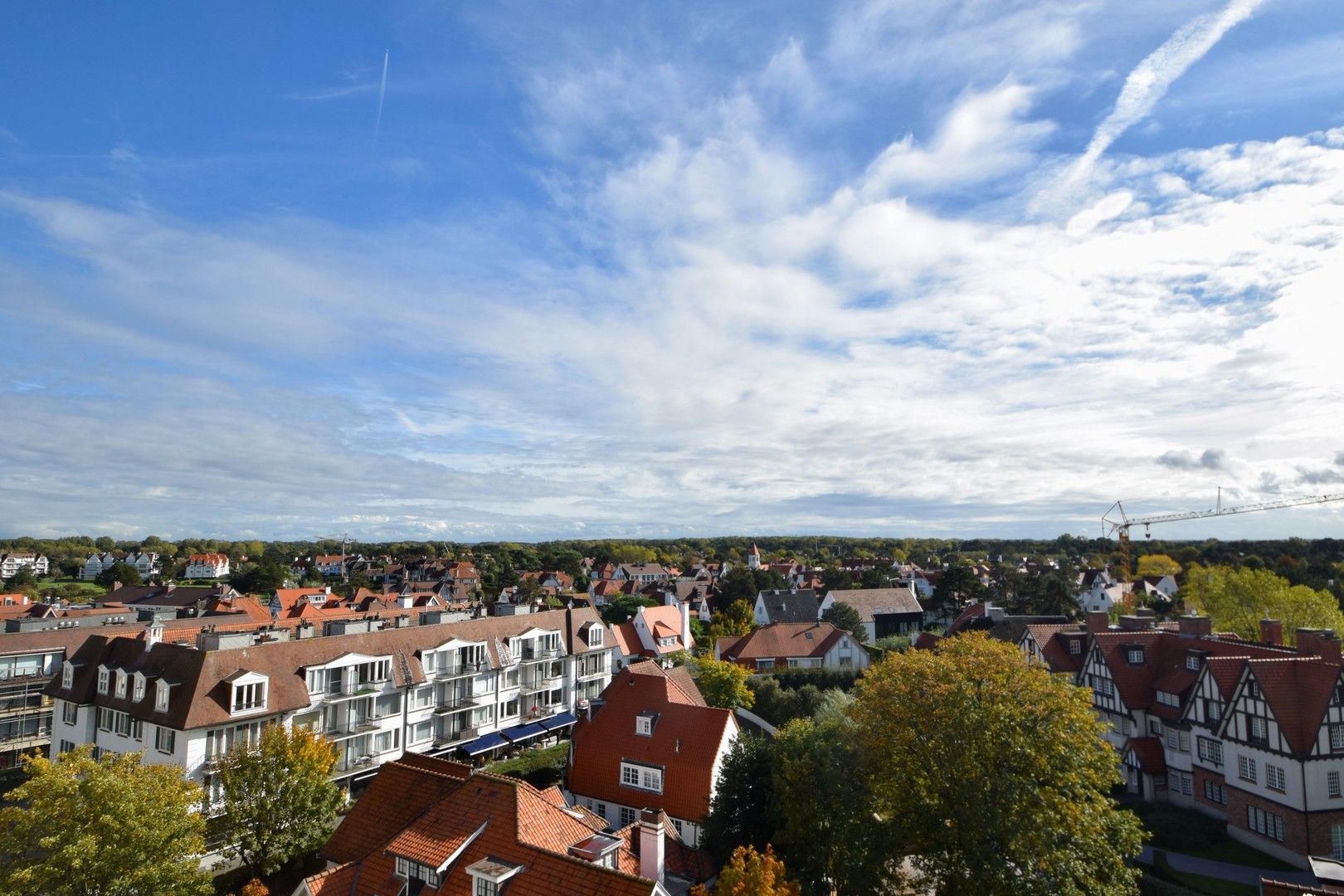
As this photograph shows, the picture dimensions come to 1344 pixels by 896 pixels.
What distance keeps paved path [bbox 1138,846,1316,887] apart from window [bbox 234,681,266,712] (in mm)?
41401

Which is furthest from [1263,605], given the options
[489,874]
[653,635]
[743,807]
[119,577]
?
[119,577]

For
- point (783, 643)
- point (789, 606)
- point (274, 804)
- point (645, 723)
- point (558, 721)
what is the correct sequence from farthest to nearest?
point (789, 606), point (783, 643), point (558, 721), point (645, 723), point (274, 804)

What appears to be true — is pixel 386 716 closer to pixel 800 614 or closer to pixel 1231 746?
pixel 1231 746

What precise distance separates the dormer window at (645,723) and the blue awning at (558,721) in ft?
59.1

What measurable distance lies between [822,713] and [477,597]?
106 metres

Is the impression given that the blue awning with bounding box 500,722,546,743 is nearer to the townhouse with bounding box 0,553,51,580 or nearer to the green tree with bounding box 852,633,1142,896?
the green tree with bounding box 852,633,1142,896

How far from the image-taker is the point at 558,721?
177ft

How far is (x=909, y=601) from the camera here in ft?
336

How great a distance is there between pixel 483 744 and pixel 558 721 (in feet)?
24.7

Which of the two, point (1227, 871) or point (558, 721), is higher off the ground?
point (558, 721)

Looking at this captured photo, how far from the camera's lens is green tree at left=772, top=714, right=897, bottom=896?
24.2m

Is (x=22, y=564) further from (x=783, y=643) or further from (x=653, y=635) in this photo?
(x=783, y=643)

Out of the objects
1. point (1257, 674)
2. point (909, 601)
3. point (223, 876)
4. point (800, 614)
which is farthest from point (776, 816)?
point (909, 601)

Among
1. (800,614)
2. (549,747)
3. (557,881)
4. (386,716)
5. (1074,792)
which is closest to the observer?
(557,881)
